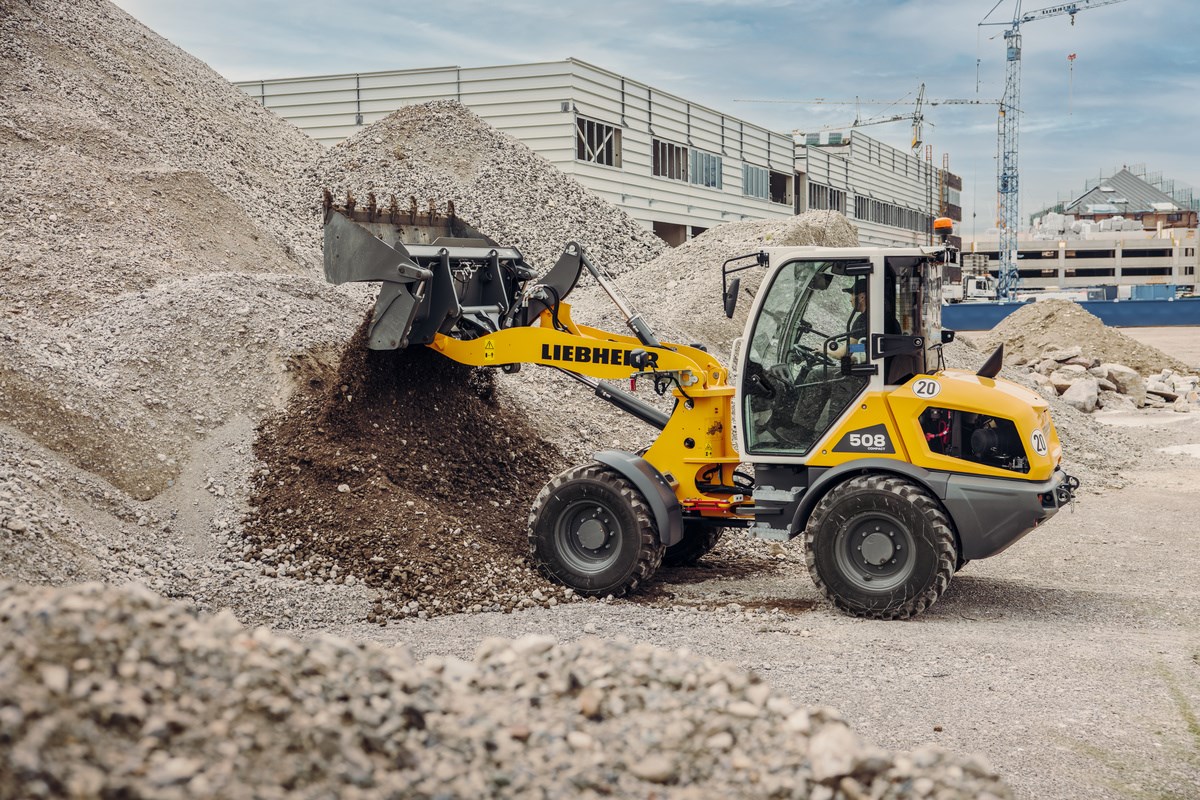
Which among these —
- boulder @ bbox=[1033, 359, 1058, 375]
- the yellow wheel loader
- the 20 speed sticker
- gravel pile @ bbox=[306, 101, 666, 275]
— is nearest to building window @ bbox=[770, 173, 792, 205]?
gravel pile @ bbox=[306, 101, 666, 275]

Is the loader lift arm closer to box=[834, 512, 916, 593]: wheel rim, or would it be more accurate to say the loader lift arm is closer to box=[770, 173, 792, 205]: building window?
box=[834, 512, 916, 593]: wheel rim

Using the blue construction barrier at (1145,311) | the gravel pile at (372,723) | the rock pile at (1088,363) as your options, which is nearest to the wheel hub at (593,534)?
the gravel pile at (372,723)

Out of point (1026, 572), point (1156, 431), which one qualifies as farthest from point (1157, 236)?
point (1026, 572)

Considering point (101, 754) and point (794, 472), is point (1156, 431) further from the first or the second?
point (101, 754)

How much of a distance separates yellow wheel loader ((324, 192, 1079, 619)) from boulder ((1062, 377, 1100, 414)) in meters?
12.4

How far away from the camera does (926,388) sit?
756 cm

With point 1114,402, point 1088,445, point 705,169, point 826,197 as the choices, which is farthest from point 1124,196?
point 1088,445

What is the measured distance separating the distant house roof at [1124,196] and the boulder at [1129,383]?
4262 inches

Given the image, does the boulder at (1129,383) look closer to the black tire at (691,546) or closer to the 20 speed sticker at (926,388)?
the black tire at (691,546)

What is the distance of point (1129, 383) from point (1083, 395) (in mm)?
2468

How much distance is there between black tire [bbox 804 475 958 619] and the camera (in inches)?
288

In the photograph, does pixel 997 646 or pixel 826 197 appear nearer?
pixel 997 646

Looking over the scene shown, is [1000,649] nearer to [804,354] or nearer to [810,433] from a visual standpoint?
[810,433]

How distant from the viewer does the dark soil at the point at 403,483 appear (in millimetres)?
7852
